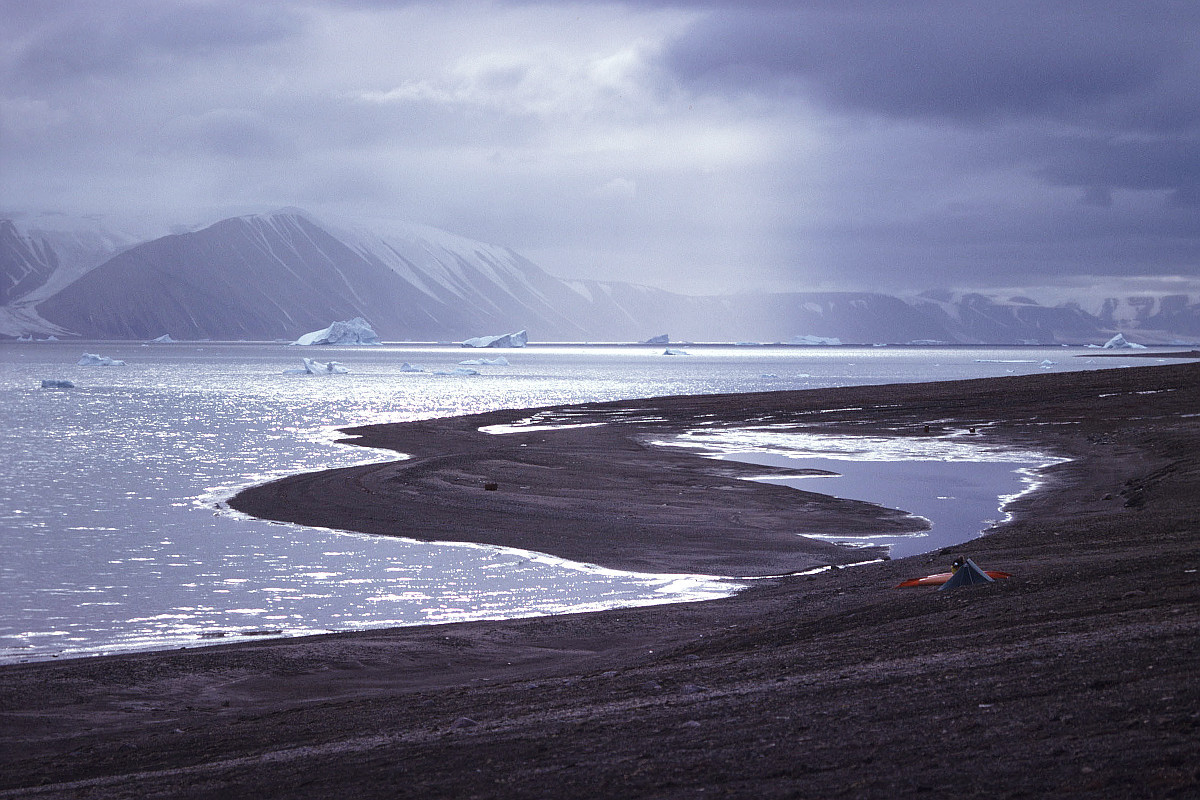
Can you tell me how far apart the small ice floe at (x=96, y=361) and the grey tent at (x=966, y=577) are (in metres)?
125

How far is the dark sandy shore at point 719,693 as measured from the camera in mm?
5676

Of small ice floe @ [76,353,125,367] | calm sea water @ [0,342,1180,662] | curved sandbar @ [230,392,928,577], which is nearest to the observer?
calm sea water @ [0,342,1180,662]

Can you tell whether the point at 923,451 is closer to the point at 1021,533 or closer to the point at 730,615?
the point at 1021,533

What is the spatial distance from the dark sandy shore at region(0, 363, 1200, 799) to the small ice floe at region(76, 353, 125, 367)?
119127 millimetres

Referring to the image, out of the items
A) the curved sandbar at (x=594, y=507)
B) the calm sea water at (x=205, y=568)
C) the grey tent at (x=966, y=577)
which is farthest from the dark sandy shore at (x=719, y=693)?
the calm sea water at (x=205, y=568)

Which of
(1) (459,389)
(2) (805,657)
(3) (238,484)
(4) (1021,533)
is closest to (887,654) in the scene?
(2) (805,657)

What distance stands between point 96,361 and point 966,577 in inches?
5420

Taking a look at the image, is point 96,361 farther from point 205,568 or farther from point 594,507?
point 205,568

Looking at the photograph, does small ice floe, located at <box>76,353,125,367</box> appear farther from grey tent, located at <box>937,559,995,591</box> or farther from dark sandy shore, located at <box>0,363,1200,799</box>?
grey tent, located at <box>937,559,995,591</box>

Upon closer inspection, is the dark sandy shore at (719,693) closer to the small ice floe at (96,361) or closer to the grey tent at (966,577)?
the grey tent at (966,577)

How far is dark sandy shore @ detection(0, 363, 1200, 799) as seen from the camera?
18.6 feet

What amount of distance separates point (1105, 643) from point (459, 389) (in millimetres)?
75909

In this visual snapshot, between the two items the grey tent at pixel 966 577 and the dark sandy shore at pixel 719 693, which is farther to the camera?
the grey tent at pixel 966 577

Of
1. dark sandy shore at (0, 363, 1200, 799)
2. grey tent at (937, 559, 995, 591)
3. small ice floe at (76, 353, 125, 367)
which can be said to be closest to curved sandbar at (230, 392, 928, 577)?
dark sandy shore at (0, 363, 1200, 799)
